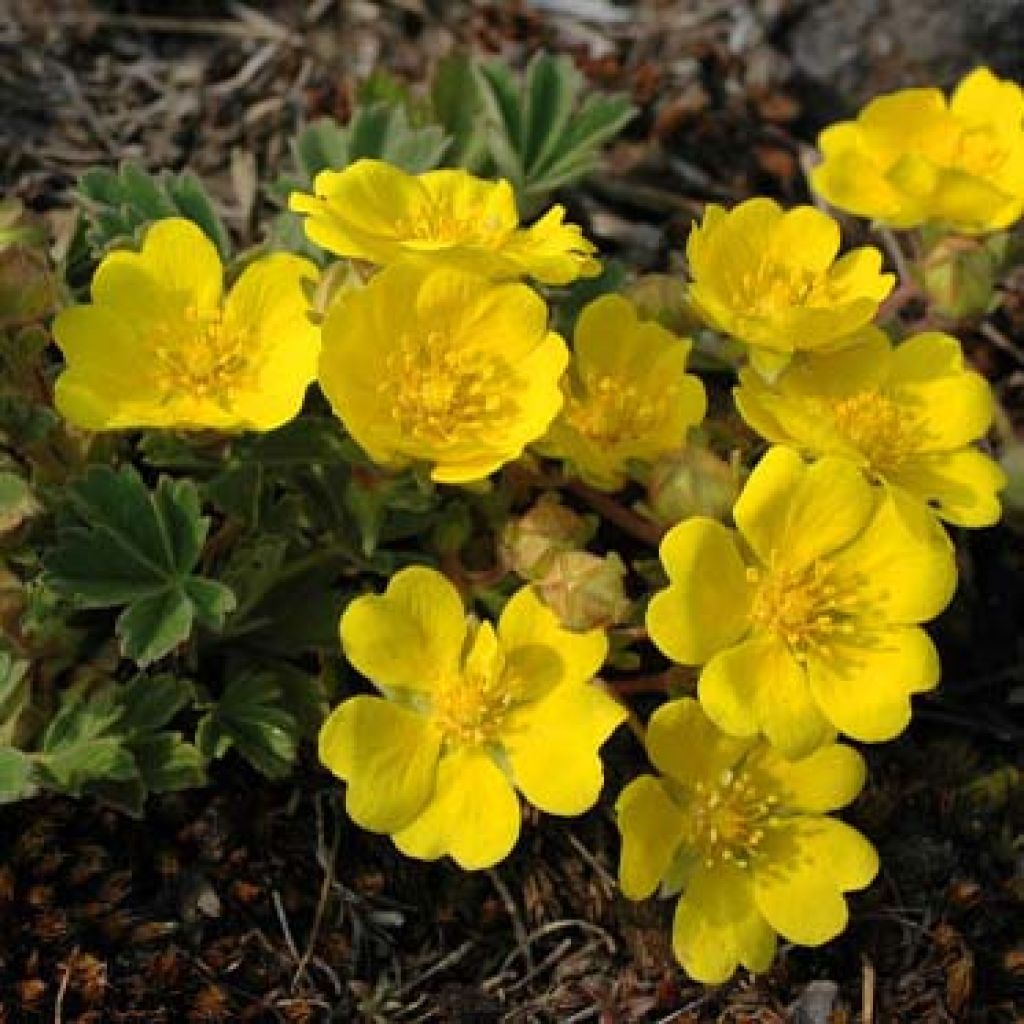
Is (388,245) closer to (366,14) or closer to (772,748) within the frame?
(772,748)

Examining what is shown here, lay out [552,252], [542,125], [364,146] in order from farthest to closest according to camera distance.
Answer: [542,125] < [364,146] < [552,252]

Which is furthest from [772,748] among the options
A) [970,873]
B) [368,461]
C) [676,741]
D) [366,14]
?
[366,14]

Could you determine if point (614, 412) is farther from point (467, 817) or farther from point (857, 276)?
point (467, 817)

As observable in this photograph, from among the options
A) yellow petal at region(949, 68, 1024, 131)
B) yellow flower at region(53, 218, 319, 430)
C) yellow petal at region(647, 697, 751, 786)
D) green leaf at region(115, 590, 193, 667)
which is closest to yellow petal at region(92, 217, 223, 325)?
yellow flower at region(53, 218, 319, 430)

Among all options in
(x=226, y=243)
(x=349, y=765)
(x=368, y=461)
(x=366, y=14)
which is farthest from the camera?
(x=366, y=14)

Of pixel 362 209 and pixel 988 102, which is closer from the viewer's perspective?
pixel 362 209

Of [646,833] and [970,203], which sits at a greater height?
Answer: [970,203]

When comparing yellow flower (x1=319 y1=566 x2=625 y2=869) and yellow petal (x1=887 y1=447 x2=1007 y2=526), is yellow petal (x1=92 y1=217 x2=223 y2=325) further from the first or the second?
yellow petal (x1=887 y1=447 x2=1007 y2=526)

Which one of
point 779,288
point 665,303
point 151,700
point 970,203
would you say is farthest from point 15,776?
point 970,203
